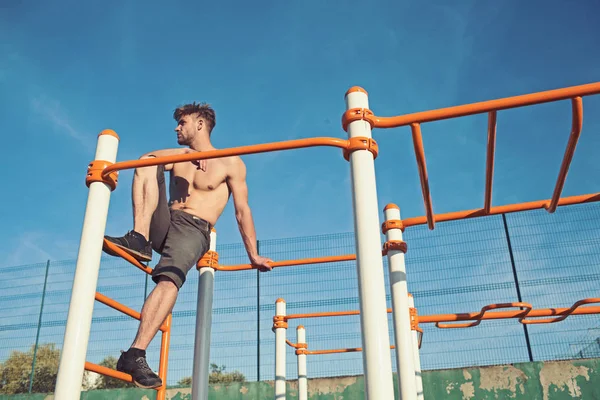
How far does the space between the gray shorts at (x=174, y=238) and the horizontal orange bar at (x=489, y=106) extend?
1.16m

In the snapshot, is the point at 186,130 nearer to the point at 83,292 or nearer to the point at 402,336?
the point at 83,292

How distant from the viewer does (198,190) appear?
295cm

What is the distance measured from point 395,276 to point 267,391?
4.97 meters

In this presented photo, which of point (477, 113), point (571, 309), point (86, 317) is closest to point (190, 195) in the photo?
point (86, 317)

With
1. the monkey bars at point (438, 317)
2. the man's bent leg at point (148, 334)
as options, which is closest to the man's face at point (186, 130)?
the man's bent leg at point (148, 334)

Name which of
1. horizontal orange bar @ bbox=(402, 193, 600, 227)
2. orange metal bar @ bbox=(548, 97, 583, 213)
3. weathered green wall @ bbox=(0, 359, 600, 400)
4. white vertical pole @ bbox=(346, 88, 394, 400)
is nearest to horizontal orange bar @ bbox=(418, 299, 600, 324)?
horizontal orange bar @ bbox=(402, 193, 600, 227)

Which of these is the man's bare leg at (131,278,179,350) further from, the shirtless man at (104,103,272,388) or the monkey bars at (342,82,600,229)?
the monkey bars at (342,82,600,229)

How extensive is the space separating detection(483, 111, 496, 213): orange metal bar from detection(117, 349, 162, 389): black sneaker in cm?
170

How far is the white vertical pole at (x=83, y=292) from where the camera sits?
1.92 m

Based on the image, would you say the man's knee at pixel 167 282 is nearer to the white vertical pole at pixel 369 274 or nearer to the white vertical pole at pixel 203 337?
the white vertical pole at pixel 203 337

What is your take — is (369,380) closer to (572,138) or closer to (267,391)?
(572,138)

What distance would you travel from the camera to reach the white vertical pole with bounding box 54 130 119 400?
192 centimetres

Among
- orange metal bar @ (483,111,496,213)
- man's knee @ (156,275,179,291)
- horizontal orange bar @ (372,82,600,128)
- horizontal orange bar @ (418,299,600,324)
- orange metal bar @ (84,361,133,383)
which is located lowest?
orange metal bar @ (84,361,133,383)

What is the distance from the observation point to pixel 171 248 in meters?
2.61
